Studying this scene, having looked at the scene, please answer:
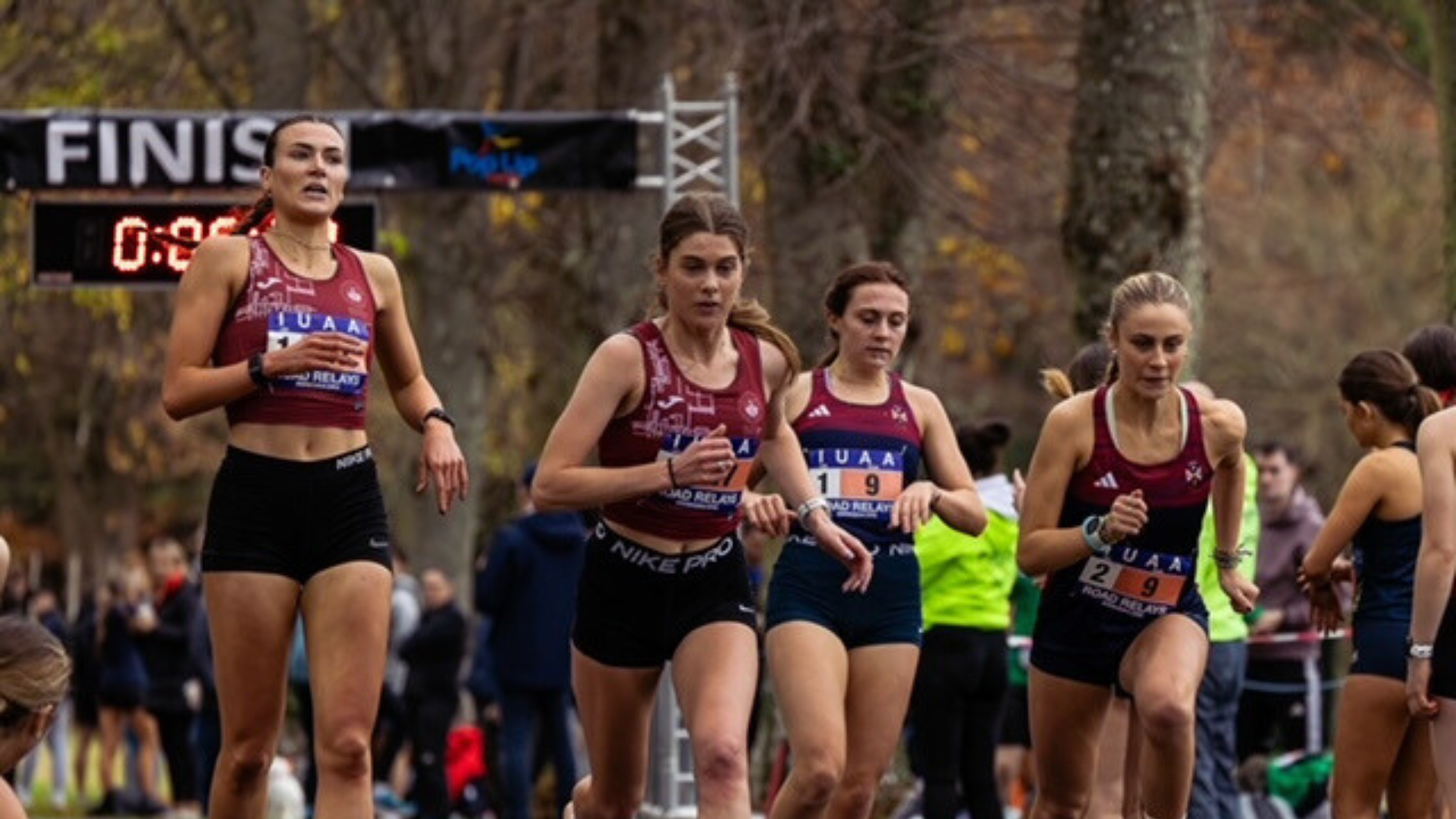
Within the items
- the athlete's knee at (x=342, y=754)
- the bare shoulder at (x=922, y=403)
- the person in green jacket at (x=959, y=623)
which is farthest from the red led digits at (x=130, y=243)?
the athlete's knee at (x=342, y=754)

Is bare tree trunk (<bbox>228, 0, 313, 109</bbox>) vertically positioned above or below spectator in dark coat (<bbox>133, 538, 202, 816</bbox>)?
above

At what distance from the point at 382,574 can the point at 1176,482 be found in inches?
113

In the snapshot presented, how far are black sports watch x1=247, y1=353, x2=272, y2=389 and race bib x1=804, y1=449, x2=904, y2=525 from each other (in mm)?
2564

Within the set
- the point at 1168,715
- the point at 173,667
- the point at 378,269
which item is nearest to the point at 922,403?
the point at 1168,715

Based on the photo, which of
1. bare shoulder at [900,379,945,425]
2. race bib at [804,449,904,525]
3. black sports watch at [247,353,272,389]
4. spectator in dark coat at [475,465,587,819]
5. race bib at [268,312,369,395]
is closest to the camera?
black sports watch at [247,353,272,389]

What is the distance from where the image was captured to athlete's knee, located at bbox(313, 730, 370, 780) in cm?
981

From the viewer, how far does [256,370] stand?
9.78 metres

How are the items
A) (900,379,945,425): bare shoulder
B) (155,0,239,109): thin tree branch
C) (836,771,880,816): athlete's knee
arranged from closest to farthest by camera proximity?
1. (836,771,880,816): athlete's knee
2. (900,379,945,425): bare shoulder
3. (155,0,239,109): thin tree branch

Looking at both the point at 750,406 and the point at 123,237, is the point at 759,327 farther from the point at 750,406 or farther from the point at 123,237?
the point at 123,237

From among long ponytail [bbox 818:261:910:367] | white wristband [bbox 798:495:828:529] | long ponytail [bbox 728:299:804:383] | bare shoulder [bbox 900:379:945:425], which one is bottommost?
white wristband [bbox 798:495:828:529]

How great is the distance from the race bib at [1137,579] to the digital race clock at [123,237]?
6880 mm

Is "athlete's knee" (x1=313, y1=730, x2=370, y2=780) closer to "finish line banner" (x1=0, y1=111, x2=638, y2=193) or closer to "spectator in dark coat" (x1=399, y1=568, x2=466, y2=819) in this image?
"finish line banner" (x1=0, y1=111, x2=638, y2=193)

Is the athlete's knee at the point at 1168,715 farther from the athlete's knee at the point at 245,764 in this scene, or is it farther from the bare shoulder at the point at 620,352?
the athlete's knee at the point at 245,764

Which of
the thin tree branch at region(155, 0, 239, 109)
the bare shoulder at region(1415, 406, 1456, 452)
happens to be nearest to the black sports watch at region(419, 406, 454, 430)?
the bare shoulder at region(1415, 406, 1456, 452)
